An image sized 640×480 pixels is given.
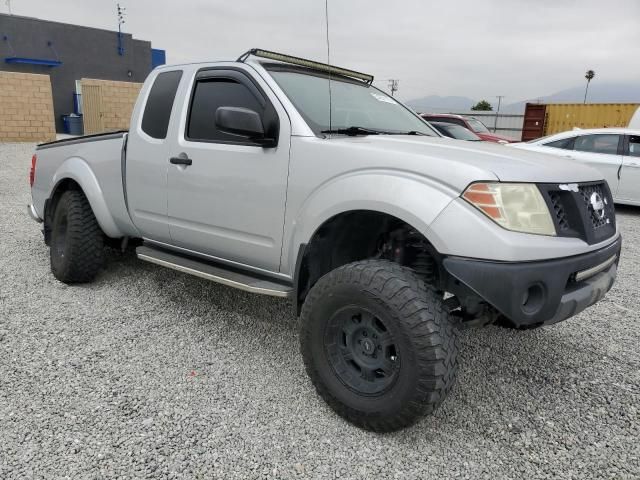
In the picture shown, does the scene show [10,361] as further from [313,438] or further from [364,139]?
[364,139]

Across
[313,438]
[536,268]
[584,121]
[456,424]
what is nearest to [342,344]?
[313,438]

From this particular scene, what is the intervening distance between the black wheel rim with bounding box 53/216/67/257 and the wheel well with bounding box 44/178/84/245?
0.18 m

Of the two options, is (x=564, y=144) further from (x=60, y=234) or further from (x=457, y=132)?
(x=60, y=234)

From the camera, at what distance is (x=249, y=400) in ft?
9.07

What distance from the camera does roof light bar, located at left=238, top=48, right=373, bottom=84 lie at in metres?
3.30

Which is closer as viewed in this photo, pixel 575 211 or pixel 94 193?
pixel 575 211

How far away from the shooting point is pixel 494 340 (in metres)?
3.60

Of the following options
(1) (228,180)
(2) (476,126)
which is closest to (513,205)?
(1) (228,180)

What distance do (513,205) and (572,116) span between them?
20726mm

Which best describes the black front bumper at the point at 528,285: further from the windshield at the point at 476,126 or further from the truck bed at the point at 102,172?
the windshield at the point at 476,126

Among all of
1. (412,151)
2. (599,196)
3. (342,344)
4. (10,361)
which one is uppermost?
(412,151)

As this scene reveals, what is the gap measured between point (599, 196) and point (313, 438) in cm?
197

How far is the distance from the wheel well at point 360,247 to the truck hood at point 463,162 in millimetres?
349

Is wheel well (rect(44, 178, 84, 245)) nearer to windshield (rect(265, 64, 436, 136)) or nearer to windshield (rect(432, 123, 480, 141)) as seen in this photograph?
windshield (rect(265, 64, 436, 136))
